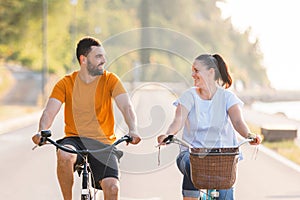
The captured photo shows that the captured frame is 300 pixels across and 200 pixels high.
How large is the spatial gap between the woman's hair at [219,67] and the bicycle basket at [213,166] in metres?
0.81

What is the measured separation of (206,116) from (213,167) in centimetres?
61

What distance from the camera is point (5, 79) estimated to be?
5631cm

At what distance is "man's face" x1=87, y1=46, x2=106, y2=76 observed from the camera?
19.7ft

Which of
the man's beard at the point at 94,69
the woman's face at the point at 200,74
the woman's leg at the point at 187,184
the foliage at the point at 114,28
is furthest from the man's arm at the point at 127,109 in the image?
the foliage at the point at 114,28

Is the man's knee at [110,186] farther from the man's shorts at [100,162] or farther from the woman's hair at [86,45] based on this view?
the woman's hair at [86,45]

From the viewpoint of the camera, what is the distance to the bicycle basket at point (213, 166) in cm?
506

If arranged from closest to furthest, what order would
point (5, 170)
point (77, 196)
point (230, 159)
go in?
point (230, 159)
point (77, 196)
point (5, 170)

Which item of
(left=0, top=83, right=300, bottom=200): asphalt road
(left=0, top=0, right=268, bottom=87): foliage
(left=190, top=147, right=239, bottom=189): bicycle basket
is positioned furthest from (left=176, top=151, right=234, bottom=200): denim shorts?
(left=0, top=0, right=268, bottom=87): foliage

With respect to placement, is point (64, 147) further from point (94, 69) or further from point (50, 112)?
point (94, 69)

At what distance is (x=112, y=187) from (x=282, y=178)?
290 inches

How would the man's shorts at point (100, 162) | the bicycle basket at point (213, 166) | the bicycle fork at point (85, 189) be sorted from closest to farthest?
1. the bicycle basket at point (213, 166)
2. the bicycle fork at point (85, 189)
3. the man's shorts at point (100, 162)

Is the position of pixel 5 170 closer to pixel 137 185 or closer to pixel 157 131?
pixel 137 185

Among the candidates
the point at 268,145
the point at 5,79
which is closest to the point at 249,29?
the point at 5,79

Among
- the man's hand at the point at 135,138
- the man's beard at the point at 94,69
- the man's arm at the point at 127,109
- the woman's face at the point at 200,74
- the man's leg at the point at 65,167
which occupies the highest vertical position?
the man's beard at the point at 94,69
